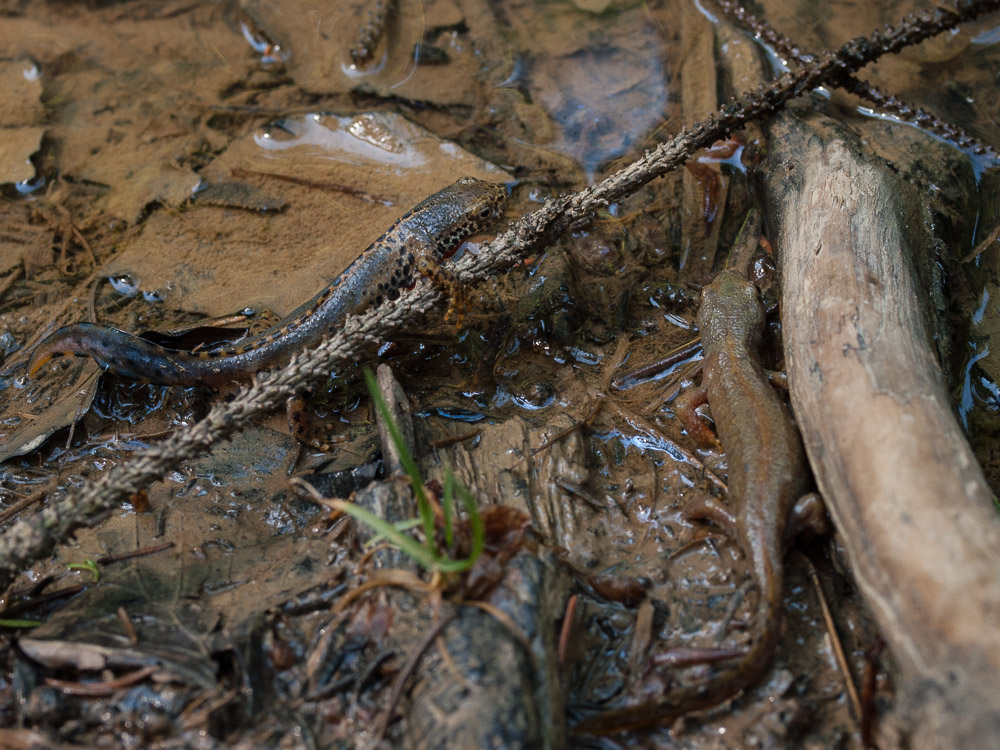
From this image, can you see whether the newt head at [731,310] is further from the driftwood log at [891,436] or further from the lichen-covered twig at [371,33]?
the lichen-covered twig at [371,33]

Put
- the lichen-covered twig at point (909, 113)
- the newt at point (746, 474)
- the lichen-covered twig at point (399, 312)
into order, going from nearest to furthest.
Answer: the newt at point (746, 474)
the lichen-covered twig at point (399, 312)
the lichen-covered twig at point (909, 113)

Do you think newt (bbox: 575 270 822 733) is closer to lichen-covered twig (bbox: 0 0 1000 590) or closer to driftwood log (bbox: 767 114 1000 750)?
driftwood log (bbox: 767 114 1000 750)

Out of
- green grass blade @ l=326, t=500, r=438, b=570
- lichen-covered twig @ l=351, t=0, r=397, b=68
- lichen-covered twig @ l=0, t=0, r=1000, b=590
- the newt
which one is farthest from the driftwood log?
lichen-covered twig @ l=351, t=0, r=397, b=68

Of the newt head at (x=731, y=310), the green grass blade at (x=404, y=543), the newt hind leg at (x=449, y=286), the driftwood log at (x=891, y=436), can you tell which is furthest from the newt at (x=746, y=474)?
the newt hind leg at (x=449, y=286)

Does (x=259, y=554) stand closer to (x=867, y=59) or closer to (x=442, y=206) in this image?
(x=442, y=206)

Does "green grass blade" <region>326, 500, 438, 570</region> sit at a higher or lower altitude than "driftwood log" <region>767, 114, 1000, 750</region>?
lower

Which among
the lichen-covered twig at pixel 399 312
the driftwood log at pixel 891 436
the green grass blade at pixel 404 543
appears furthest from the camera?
the lichen-covered twig at pixel 399 312
